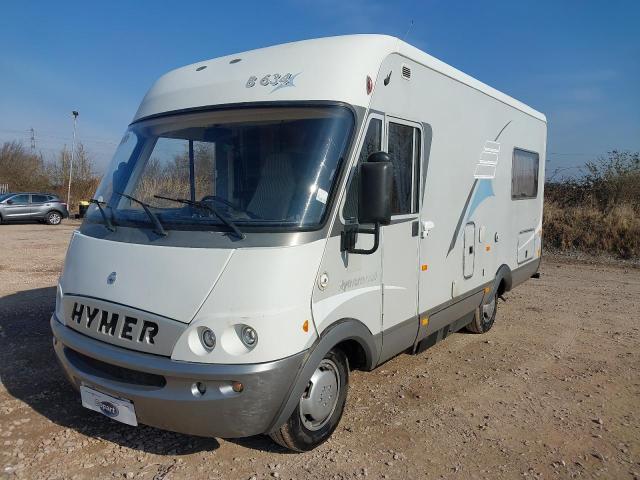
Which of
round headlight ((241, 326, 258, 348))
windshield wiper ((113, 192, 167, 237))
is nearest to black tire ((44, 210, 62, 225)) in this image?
windshield wiper ((113, 192, 167, 237))

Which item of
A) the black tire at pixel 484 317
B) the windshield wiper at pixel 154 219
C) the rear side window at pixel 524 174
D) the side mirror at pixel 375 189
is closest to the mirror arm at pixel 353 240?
the side mirror at pixel 375 189

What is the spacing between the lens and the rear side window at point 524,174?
655 cm

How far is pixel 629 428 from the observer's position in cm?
397

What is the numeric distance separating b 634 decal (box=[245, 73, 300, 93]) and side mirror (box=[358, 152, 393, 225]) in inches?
34.4

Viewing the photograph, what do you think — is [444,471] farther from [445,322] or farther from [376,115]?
[376,115]

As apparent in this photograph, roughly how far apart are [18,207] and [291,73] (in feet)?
74.9

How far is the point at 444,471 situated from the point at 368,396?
1164 mm

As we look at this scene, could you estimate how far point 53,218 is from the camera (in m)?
23.2

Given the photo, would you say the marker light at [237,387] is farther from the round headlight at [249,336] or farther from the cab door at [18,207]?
the cab door at [18,207]

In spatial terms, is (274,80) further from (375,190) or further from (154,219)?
(154,219)

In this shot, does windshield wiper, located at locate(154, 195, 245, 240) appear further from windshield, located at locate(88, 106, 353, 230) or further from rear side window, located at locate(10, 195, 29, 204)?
rear side window, located at locate(10, 195, 29, 204)

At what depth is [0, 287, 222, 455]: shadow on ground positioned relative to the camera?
11.8 ft

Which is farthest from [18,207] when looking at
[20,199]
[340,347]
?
[340,347]

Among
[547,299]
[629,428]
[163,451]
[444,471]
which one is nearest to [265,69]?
[163,451]
